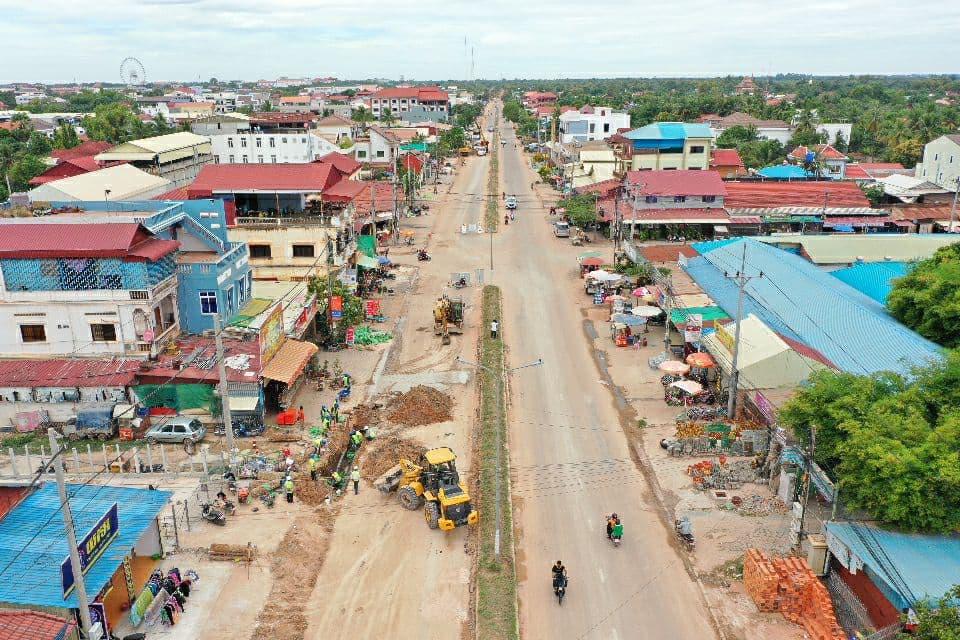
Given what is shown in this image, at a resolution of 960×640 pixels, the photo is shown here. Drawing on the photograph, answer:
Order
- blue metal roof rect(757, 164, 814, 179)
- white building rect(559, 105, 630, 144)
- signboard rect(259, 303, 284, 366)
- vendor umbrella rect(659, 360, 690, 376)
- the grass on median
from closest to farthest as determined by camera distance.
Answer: the grass on median < signboard rect(259, 303, 284, 366) < vendor umbrella rect(659, 360, 690, 376) < blue metal roof rect(757, 164, 814, 179) < white building rect(559, 105, 630, 144)

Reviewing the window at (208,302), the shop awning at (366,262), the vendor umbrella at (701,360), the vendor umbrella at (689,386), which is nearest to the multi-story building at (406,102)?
the shop awning at (366,262)

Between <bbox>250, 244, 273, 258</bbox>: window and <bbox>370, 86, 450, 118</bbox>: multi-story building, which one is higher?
<bbox>370, 86, 450, 118</bbox>: multi-story building

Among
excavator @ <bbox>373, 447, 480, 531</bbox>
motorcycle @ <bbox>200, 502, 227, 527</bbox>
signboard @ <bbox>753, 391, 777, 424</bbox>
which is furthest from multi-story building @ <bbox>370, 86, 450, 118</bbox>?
motorcycle @ <bbox>200, 502, 227, 527</bbox>

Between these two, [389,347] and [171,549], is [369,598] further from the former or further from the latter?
[389,347]

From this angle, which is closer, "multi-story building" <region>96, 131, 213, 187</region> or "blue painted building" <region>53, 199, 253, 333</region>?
"blue painted building" <region>53, 199, 253, 333</region>

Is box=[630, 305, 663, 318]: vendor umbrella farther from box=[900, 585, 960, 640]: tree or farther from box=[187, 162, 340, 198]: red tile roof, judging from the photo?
box=[900, 585, 960, 640]: tree

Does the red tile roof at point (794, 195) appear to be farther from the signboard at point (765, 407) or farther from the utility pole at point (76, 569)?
the utility pole at point (76, 569)

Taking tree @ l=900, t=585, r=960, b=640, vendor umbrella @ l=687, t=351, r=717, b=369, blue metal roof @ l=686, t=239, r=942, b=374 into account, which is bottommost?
vendor umbrella @ l=687, t=351, r=717, b=369
